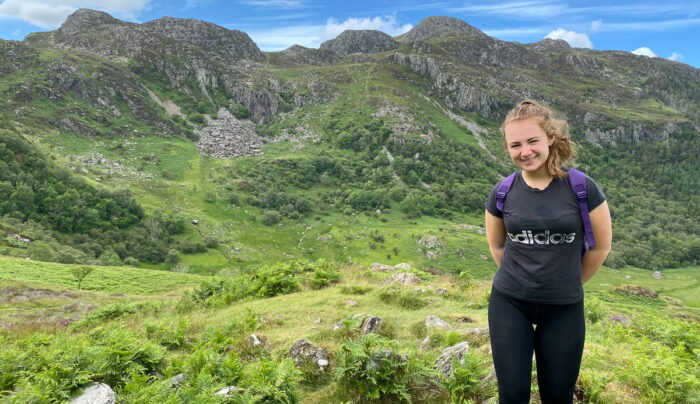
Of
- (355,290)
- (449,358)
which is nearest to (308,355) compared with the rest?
(449,358)

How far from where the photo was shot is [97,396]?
19.6 ft

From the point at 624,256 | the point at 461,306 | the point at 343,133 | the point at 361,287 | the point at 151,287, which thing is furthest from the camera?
the point at 343,133

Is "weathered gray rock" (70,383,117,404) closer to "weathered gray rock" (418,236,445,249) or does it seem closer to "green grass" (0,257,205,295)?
"green grass" (0,257,205,295)

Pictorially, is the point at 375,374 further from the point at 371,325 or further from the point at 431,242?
the point at 431,242

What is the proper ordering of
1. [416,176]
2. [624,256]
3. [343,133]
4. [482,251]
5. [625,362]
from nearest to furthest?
[625,362]
[482,251]
[624,256]
[416,176]
[343,133]

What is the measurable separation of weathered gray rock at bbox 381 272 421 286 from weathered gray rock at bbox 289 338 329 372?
1101 cm

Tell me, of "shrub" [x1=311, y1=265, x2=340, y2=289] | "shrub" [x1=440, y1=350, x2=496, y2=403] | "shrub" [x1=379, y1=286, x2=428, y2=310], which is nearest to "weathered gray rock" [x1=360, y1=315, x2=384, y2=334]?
"shrub" [x1=379, y1=286, x2=428, y2=310]

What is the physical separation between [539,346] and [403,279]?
619 inches

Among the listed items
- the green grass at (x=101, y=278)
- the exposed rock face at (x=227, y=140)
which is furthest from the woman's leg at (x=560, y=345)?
the exposed rock face at (x=227, y=140)

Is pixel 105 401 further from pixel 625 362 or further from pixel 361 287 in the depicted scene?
pixel 361 287

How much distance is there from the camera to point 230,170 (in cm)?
14775

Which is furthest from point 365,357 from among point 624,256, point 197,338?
point 624,256

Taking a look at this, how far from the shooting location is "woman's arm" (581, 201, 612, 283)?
3.45 m

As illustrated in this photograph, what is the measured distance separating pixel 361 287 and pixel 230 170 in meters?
141
